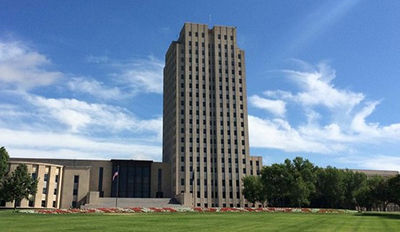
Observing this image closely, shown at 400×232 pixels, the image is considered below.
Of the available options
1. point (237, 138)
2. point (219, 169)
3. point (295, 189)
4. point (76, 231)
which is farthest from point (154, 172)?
point (76, 231)

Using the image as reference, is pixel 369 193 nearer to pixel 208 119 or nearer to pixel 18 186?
pixel 208 119

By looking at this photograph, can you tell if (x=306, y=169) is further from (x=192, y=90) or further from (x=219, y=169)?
(x=192, y=90)

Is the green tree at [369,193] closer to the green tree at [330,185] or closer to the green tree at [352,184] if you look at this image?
the green tree at [352,184]

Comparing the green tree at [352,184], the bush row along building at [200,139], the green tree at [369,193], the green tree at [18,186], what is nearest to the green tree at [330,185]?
the green tree at [352,184]

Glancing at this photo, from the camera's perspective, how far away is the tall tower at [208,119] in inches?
4705

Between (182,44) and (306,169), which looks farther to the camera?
(182,44)

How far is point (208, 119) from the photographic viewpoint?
125562 millimetres

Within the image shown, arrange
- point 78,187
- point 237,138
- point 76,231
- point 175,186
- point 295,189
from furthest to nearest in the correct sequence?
point 237,138, point 175,186, point 78,187, point 295,189, point 76,231

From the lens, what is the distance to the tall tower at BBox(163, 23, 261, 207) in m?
120

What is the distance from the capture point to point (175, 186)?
383 feet

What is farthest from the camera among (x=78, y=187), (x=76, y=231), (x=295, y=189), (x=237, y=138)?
(x=237, y=138)

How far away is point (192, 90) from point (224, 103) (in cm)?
1176

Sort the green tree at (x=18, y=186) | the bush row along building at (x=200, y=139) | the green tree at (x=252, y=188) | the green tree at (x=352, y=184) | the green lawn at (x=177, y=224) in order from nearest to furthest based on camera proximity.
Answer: the green lawn at (x=177, y=224), the green tree at (x=18, y=186), the green tree at (x=252, y=188), the green tree at (x=352, y=184), the bush row along building at (x=200, y=139)

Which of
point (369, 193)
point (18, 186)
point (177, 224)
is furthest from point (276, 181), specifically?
point (177, 224)
